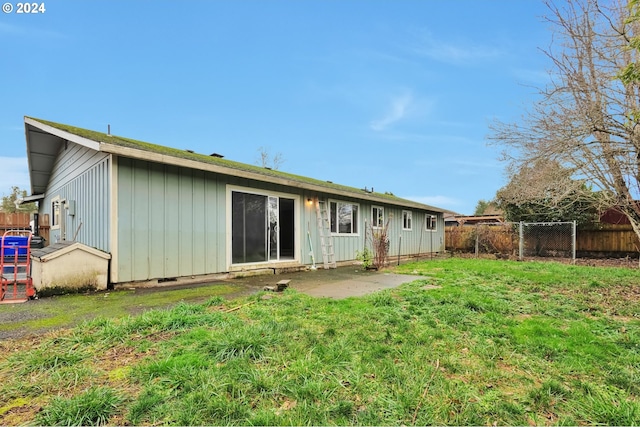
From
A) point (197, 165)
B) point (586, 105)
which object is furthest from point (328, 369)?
point (586, 105)

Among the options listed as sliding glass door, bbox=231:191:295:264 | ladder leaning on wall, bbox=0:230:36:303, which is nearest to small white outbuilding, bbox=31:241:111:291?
ladder leaning on wall, bbox=0:230:36:303

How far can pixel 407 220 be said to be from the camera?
15.0m

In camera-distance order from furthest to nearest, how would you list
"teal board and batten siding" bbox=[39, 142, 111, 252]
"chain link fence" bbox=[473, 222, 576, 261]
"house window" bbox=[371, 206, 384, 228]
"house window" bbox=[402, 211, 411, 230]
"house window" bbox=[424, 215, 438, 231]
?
1. "house window" bbox=[424, 215, 438, 231]
2. "house window" bbox=[402, 211, 411, 230]
3. "chain link fence" bbox=[473, 222, 576, 261]
4. "house window" bbox=[371, 206, 384, 228]
5. "teal board and batten siding" bbox=[39, 142, 111, 252]

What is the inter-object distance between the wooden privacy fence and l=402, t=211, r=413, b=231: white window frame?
347 centimetres

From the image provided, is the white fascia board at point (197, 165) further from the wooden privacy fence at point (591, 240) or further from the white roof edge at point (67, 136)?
the wooden privacy fence at point (591, 240)

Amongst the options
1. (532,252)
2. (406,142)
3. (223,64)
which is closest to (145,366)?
(223,64)

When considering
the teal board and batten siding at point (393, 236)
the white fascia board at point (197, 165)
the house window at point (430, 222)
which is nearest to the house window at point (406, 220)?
the teal board and batten siding at point (393, 236)

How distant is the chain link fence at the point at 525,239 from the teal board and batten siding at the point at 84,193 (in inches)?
573

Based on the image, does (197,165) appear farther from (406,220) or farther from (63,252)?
(406,220)

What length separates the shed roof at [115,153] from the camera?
5.85 m

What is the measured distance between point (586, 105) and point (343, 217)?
713cm

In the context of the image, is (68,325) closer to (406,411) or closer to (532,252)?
(406,411)

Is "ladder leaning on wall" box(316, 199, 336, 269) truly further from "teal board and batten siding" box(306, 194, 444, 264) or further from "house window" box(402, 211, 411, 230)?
"house window" box(402, 211, 411, 230)

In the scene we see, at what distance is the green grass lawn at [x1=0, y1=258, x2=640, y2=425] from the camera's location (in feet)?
6.17
